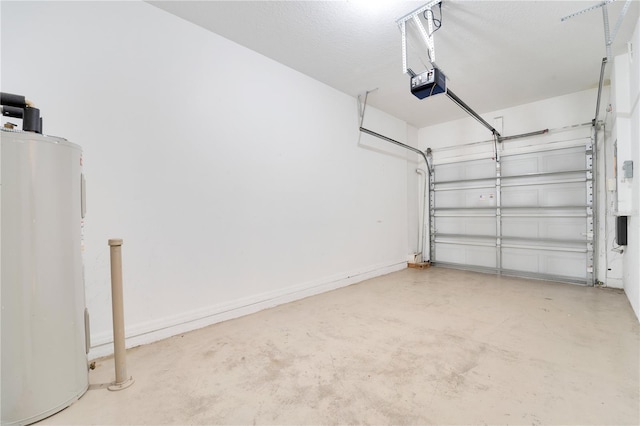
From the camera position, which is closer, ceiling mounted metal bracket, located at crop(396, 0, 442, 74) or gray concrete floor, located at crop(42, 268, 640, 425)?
gray concrete floor, located at crop(42, 268, 640, 425)

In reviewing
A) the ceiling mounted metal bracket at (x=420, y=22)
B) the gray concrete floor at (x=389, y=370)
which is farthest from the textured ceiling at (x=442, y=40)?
the gray concrete floor at (x=389, y=370)

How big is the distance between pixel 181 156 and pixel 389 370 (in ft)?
8.12

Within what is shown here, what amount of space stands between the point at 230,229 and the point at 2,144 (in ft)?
5.71

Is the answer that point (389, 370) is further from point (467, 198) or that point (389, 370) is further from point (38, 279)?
point (467, 198)

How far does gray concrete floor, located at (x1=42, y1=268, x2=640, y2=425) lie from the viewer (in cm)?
149

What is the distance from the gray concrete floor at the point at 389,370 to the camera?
4.87 ft

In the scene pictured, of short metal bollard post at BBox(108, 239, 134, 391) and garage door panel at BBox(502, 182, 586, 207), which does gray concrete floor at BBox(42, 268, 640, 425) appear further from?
garage door panel at BBox(502, 182, 586, 207)

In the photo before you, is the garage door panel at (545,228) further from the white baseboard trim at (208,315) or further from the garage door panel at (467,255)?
the white baseboard trim at (208,315)

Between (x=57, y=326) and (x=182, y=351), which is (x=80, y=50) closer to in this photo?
(x=57, y=326)

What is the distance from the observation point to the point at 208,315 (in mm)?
2699

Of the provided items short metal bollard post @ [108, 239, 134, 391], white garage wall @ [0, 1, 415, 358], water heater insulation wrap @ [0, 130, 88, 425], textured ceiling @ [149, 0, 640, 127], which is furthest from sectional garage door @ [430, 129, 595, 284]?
water heater insulation wrap @ [0, 130, 88, 425]

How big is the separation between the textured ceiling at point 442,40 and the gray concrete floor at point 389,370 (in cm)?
293

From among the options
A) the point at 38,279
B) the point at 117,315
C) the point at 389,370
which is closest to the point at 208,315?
the point at 117,315

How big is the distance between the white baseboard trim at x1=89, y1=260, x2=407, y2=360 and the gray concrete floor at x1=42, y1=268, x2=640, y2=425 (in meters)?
0.09
